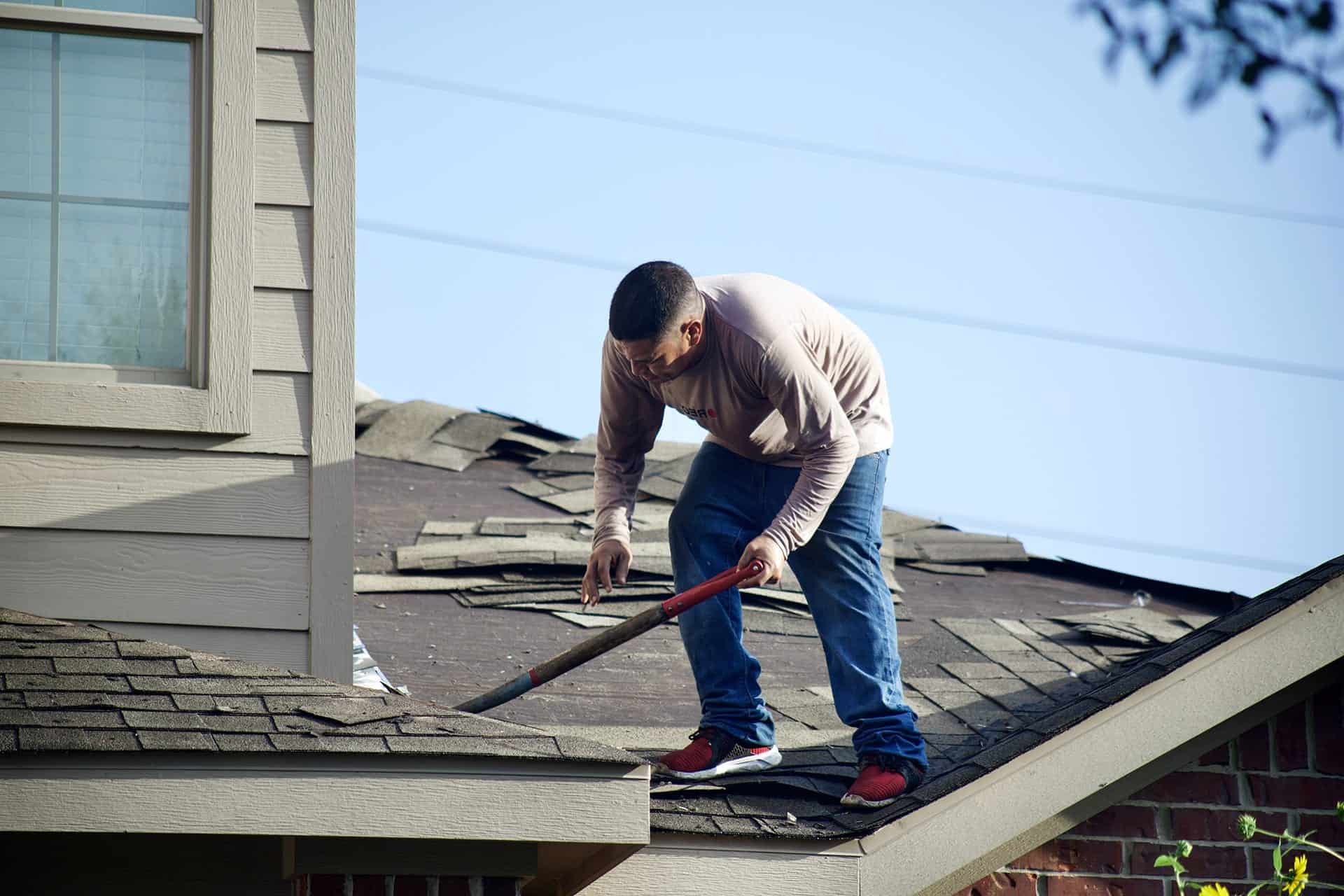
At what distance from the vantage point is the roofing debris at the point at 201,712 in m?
3.45

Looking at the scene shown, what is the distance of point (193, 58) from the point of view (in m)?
4.41

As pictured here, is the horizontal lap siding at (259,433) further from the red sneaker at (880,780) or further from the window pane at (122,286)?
the red sneaker at (880,780)

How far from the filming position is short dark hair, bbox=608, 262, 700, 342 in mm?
4172

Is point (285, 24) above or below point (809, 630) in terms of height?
above

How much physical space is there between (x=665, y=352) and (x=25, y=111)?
194 cm

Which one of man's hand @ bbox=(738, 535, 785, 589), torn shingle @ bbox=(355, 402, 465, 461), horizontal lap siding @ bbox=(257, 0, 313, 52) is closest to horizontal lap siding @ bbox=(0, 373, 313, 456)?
horizontal lap siding @ bbox=(257, 0, 313, 52)

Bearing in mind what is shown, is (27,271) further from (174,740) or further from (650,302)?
Answer: (650,302)

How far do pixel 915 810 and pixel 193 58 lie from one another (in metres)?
2.93

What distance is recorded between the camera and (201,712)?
3.61 m

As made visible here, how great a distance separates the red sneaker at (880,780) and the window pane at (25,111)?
2820 mm

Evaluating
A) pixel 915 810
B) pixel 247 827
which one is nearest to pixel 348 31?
pixel 247 827

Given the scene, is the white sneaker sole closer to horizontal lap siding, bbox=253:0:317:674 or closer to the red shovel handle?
the red shovel handle

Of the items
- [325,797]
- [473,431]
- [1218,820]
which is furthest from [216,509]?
[473,431]

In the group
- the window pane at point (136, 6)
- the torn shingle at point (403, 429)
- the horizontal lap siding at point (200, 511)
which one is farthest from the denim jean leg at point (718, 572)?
the torn shingle at point (403, 429)
